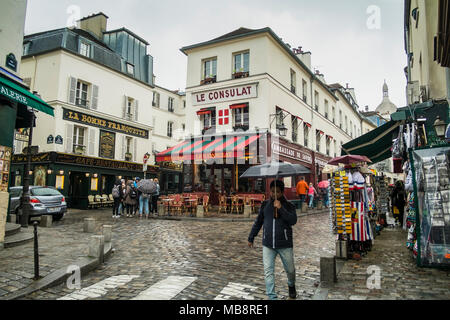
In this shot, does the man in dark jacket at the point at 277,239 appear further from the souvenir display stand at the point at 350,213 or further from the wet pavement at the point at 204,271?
the souvenir display stand at the point at 350,213

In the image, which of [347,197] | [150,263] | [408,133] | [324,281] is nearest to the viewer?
[324,281]

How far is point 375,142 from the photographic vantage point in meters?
8.63

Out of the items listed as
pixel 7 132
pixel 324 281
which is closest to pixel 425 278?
pixel 324 281

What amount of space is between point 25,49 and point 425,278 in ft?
82.0

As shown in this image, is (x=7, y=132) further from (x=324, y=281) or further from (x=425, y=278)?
(x=425, y=278)

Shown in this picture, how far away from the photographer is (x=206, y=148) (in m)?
17.2

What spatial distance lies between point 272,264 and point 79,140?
19336mm

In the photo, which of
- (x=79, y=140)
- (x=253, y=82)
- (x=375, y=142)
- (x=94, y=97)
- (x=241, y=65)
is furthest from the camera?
(x=94, y=97)

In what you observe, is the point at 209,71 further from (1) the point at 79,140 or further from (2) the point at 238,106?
(1) the point at 79,140

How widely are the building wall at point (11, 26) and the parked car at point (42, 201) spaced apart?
5.56 m

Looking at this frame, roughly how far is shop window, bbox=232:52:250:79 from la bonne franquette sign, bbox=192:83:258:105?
2.89 ft

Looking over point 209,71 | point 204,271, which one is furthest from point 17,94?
point 209,71

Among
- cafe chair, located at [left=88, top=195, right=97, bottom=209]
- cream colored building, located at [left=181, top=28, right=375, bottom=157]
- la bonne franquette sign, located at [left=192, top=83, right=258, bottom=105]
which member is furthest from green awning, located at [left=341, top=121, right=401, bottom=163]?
cafe chair, located at [left=88, top=195, right=97, bottom=209]
